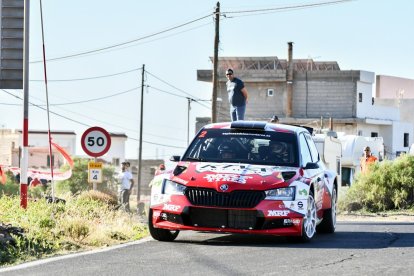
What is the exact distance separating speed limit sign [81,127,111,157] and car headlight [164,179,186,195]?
990 centimetres

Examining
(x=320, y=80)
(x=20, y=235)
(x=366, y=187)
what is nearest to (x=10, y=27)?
(x=20, y=235)

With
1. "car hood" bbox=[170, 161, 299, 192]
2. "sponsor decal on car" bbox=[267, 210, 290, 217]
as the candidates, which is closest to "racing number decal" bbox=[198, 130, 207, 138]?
"car hood" bbox=[170, 161, 299, 192]

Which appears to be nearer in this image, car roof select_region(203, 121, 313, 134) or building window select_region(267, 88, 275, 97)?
car roof select_region(203, 121, 313, 134)

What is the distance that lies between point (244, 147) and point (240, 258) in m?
3.21

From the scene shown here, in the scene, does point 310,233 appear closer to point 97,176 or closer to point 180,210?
point 180,210

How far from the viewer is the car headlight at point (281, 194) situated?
13.2 m

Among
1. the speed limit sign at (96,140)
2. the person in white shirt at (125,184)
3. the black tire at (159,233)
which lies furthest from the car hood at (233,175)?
Result: the person in white shirt at (125,184)

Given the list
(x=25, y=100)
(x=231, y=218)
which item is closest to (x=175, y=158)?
(x=231, y=218)

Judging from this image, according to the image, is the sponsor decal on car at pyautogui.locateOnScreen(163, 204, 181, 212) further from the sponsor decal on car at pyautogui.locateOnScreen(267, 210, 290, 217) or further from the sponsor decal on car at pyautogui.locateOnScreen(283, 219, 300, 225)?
the sponsor decal on car at pyautogui.locateOnScreen(283, 219, 300, 225)

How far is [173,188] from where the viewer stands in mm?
13531

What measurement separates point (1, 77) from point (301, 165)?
7.38 metres

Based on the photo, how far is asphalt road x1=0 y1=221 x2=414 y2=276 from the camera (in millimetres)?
10445

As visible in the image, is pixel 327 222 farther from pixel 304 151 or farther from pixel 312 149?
pixel 304 151

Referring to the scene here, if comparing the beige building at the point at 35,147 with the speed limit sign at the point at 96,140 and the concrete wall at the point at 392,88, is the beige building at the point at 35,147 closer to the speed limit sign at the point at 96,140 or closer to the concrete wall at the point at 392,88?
the concrete wall at the point at 392,88
